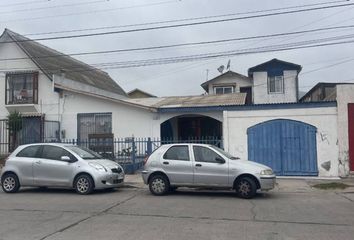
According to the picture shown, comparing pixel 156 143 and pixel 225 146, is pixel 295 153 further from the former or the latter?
pixel 156 143

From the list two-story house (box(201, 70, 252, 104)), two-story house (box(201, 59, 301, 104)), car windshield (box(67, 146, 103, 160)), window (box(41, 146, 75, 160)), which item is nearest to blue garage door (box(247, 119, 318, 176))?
car windshield (box(67, 146, 103, 160))

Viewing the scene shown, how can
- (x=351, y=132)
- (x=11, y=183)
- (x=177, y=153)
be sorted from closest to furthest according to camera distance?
(x=177, y=153), (x=11, y=183), (x=351, y=132)

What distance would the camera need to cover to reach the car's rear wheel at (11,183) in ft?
46.5

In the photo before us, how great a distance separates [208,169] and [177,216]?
3.43m

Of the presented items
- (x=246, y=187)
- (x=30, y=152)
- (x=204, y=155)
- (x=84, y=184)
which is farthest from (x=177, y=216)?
(x=30, y=152)

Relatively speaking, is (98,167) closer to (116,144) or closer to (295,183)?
(295,183)

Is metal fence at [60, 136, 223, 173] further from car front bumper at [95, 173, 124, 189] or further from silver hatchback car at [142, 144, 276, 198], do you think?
silver hatchback car at [142, 144, 276, 198]

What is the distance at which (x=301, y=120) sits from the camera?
1759 cm

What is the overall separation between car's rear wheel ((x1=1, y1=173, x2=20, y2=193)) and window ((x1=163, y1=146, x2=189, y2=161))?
4964 millimetres

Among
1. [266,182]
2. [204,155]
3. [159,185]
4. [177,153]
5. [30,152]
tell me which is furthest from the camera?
[30,152]

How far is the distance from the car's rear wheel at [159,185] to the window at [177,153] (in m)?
0.64

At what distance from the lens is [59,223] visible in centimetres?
880

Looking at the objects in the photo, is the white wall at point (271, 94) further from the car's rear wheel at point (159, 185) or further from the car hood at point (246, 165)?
the car's rear wheel at point (159, 185)

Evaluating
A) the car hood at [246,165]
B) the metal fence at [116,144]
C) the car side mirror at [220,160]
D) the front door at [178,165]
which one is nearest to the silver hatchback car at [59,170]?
the front door at [178,165]
